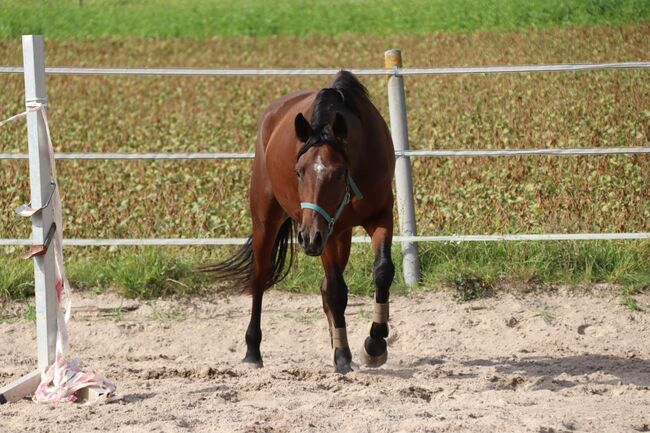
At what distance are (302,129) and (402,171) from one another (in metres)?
2.28

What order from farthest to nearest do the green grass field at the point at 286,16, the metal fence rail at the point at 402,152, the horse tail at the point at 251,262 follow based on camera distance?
the green grass field at the point at 286,16 < the metal fence rail at the point at 402,152 < the horse tail at the point at 251,262

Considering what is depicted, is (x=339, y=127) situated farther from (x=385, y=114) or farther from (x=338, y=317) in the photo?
(x=385, y=114)

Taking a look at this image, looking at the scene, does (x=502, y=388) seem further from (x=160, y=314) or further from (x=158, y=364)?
(x=160, y=314)

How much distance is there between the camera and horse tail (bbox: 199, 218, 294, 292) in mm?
6676

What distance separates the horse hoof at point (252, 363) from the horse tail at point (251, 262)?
1.63 feet

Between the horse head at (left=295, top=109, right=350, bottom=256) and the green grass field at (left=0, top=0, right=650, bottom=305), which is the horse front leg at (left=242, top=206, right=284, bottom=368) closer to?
the green grass field at (left=0, top=0, right=650, bottom=305)

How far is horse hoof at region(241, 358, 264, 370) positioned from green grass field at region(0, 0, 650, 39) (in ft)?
61.4

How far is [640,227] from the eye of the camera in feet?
28.3

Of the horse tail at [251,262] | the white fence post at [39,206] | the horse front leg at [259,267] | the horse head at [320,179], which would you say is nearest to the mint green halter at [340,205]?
the horse head at [320,179]

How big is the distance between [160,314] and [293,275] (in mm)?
1017

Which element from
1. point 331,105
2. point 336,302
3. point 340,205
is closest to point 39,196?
A: point 340,205

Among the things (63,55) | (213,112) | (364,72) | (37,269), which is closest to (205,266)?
(364,72)

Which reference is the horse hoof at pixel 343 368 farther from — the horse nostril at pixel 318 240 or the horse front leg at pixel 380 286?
the horse nostril at pixel 318 240

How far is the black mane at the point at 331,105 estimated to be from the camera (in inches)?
210
